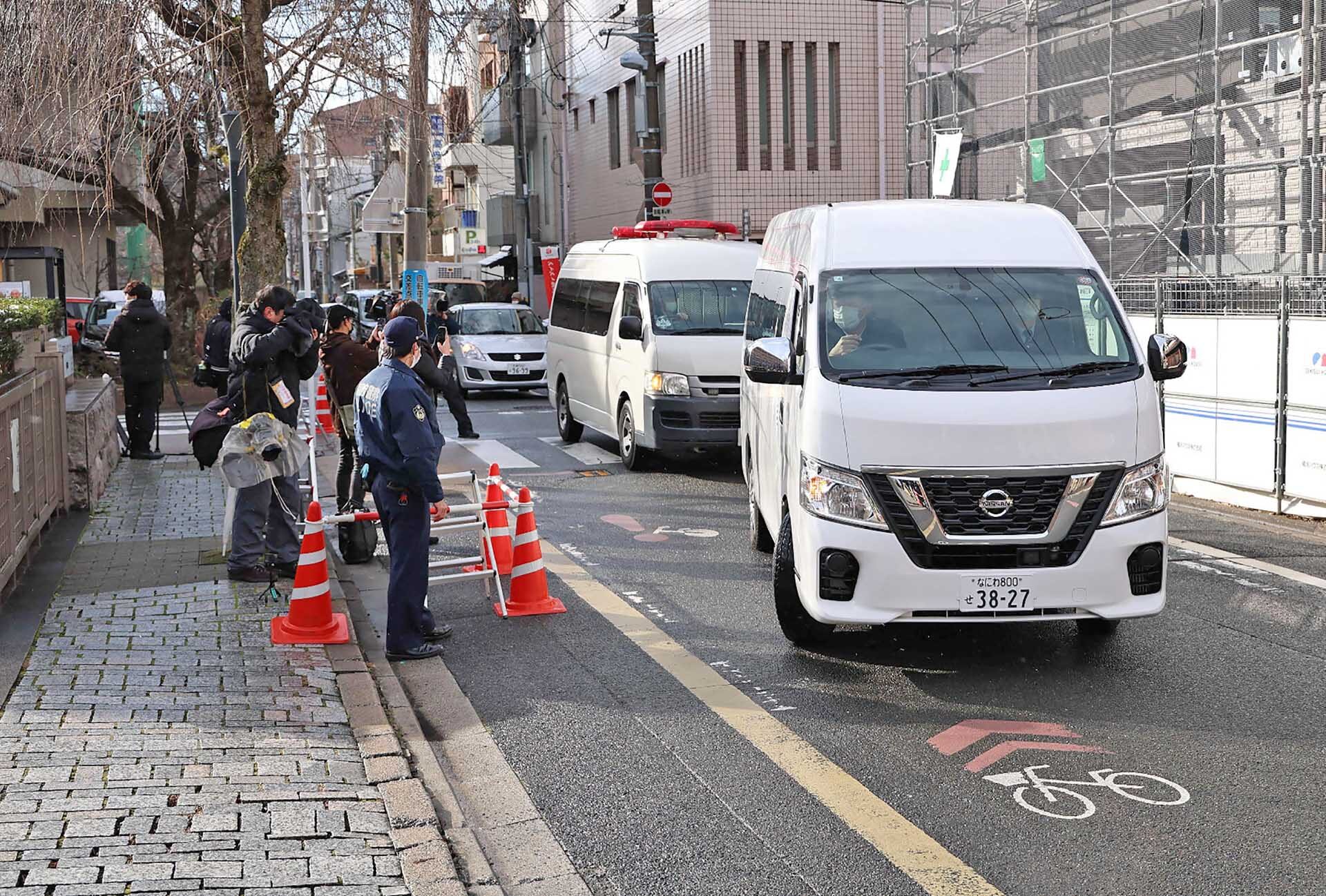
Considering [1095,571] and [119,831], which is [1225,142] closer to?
[1095,571]

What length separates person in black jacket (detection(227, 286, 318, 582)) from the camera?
9.22m

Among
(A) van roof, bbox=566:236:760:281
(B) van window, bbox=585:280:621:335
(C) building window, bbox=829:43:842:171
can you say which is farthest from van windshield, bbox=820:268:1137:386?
(C) building window, bbox=829:43:842:171

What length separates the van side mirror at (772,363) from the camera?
757cm

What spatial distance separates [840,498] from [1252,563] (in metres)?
4.27

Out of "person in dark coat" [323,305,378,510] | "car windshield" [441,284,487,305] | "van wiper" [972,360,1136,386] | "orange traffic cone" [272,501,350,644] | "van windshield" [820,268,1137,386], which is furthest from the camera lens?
"car windshield" [441,284,487,305]

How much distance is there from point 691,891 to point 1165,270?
57.0 feet

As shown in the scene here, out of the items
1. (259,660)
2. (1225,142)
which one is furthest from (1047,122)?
(259,660)

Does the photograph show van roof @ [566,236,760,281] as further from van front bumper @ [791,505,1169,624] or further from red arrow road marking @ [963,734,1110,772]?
red arrow road marking @ [963,734,1110,772]

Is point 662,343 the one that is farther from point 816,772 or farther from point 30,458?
point 816,772

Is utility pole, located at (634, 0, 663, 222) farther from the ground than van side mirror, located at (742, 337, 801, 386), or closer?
farther from the ground

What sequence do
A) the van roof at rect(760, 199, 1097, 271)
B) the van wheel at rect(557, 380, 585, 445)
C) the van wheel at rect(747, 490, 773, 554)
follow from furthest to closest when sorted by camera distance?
1. the van wheel at rect(557, 380, 585, 445)
2. the van wheel at rect(747, 490, 773, 554)
3. the van roof at rect(760, 199, 1097, 271)

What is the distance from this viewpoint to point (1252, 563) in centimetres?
983

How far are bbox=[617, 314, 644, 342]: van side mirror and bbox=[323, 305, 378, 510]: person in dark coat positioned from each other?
374 centimetres

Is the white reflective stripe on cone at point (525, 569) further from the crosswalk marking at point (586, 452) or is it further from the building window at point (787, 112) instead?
the building window at point (787, 112)
